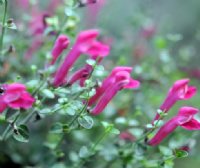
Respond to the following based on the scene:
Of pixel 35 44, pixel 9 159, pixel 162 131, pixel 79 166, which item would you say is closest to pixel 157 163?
pixel 162 131

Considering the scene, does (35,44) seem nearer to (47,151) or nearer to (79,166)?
(47,151)

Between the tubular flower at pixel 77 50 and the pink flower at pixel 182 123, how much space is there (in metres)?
0.32

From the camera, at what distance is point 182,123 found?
1.18 metres

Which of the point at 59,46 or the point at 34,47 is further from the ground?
the point at 59,46

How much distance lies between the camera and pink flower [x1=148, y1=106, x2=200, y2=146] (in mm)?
1158

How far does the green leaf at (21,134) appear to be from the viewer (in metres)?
1.13

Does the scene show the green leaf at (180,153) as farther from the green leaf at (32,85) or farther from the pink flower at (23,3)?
the pink flower at (23,3)

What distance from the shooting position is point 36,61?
1.93 meters

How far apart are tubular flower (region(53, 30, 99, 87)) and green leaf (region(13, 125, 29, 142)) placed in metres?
0.17

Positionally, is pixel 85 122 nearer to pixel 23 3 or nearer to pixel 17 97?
pixel 17 97

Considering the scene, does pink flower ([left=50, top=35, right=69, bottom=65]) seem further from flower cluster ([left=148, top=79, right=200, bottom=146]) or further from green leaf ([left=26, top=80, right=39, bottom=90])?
flower cluster ([left=148, top=79, right=200, bottom=146])

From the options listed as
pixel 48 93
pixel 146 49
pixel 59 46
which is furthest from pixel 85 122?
pixel 146 49

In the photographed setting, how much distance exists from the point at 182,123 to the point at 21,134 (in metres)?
0.44

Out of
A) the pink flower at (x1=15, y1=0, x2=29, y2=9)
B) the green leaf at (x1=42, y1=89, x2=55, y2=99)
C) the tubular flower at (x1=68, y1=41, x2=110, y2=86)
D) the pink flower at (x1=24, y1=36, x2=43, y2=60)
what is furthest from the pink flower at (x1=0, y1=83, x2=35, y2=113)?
the pink flower at (x1=15, y1=0, x2=29, y2=9)
